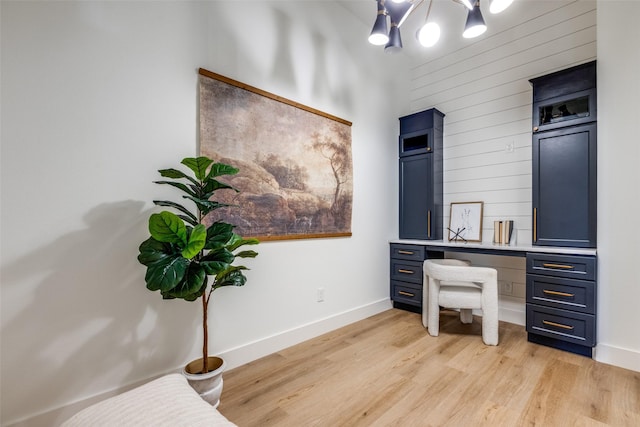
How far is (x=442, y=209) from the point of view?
145 inches

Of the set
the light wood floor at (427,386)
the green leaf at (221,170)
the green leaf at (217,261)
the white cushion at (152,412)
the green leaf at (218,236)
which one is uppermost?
the green leaf at (221,170)

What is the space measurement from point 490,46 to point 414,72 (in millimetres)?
928

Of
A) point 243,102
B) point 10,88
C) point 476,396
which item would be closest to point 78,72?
point 10,88

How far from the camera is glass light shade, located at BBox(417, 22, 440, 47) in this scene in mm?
1941

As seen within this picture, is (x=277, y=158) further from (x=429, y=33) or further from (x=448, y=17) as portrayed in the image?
(x=448, y=17)

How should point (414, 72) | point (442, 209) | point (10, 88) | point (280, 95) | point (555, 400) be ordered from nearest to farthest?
point (10, 88)
point (555, 400)
point (280, 95)
point (442, 209)
point (414, 72)

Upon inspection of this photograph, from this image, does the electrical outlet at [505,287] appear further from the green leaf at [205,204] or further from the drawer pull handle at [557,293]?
the green leaf at [205,204]

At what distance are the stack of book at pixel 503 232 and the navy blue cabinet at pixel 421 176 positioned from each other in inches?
24.7

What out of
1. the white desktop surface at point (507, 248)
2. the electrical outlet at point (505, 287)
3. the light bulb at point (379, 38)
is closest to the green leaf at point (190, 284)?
the light bulb at point (379, 38)

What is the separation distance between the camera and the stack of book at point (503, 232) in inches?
118

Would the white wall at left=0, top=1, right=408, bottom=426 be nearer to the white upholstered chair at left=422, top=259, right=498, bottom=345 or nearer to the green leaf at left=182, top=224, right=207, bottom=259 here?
the green leaf at left=182, top=224, right=207, bottom=259

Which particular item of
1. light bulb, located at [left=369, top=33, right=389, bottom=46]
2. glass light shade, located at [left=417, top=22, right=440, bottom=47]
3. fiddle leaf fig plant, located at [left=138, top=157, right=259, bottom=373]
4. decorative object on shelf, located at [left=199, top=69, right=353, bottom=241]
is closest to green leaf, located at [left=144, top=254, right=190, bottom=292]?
fiddle leaf fig plant, located at [left=138, top=157, right=259, bottom=373]

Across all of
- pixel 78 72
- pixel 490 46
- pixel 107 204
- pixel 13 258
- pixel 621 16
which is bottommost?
pixel 13 258

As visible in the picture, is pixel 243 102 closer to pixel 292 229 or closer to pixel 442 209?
pixel 292 229
